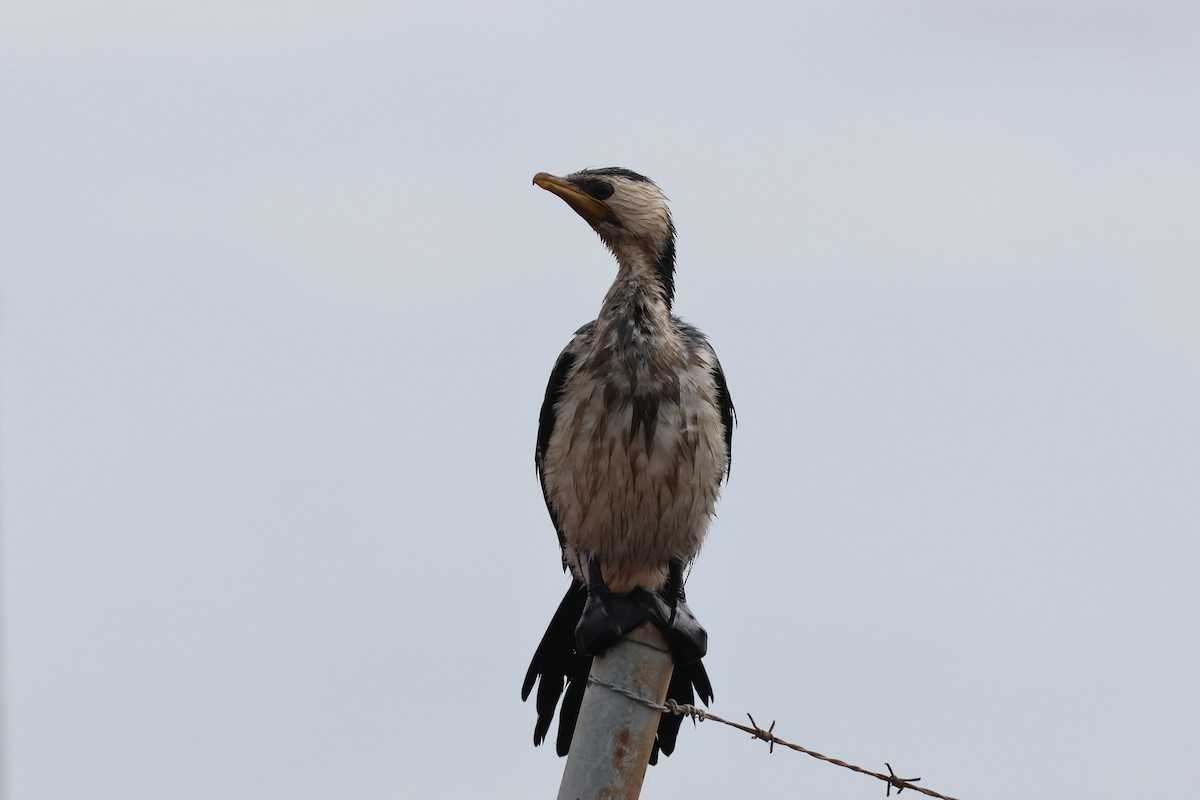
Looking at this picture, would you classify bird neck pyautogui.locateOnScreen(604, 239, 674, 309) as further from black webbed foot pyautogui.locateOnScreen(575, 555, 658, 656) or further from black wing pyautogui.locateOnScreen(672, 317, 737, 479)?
black webbed foot pyautogui.locateOnScreen(575, 555, 658, 656)

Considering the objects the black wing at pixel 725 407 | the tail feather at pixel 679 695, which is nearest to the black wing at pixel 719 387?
the black wing at pixel 725 407

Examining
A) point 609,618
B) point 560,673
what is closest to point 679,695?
point 560,673

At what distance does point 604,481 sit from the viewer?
4.77 meters

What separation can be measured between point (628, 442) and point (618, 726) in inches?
43.5

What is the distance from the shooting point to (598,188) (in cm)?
498

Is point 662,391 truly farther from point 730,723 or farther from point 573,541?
point 730,723

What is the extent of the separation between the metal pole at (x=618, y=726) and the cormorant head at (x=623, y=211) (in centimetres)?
138

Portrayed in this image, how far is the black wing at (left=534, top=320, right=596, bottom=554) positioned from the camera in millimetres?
5047

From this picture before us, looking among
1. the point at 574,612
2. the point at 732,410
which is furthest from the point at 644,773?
the point at 732,410

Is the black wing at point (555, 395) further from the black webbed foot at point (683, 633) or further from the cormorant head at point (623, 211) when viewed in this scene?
the black webbed foot at point (683, 633)

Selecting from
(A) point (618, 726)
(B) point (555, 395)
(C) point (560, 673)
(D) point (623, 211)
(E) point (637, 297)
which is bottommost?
(A) point (618, 726)

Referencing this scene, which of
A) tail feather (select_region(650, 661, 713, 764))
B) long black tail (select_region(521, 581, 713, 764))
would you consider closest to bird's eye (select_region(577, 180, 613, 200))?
long black tail (select_region(521, 581, 713, 764))

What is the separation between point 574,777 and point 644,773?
0.19m

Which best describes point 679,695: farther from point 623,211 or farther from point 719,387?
point 623,211
